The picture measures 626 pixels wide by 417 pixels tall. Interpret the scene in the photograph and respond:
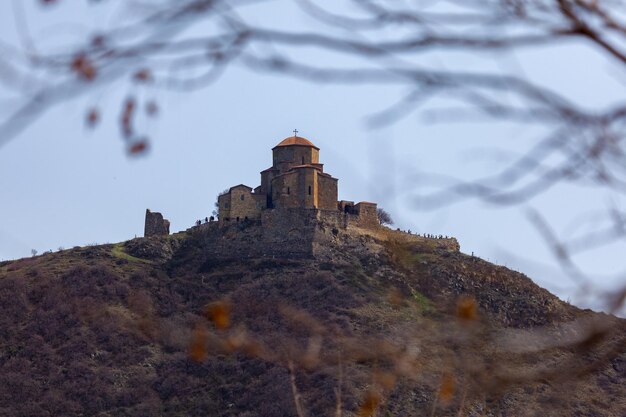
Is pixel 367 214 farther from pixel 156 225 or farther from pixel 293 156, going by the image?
pixel 156 225

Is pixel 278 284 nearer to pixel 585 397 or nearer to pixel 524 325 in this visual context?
pixel 524 325

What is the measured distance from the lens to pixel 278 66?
5.26 metres

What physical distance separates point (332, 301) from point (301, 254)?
369 cm

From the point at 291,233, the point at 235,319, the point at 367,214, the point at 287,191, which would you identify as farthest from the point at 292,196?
the point at 235,319

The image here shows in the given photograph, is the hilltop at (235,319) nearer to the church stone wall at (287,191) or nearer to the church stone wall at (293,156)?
the church stone wall at (287,191)

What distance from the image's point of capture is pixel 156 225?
67.3 metres

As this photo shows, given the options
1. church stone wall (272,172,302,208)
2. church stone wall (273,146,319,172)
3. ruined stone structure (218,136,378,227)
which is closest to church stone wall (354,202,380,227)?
ruined stone structure (218,136,378,227)

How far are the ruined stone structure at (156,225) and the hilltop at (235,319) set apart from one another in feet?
2.32

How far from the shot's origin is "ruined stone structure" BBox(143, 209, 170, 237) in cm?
6688

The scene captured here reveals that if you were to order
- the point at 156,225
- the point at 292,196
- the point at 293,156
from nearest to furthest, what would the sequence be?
the point at 292,196 → the point at 293,156 → the point at 156,225

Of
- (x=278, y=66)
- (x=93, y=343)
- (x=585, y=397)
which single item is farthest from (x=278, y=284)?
(x=278, y=66)

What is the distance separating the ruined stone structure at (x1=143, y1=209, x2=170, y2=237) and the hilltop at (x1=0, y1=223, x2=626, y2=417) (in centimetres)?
71

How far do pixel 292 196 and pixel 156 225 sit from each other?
35.7 ft

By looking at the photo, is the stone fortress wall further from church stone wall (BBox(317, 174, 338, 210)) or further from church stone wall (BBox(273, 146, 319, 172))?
church stone wall (BBox(273, 146, 319, 172))
